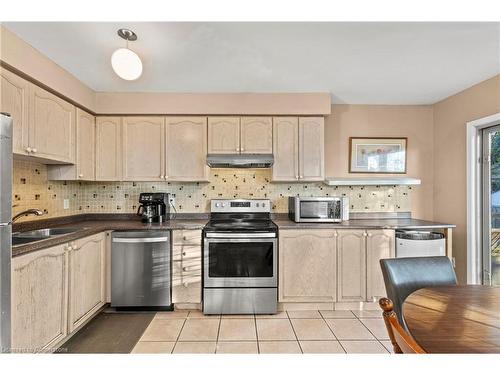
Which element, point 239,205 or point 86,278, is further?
point 239,205

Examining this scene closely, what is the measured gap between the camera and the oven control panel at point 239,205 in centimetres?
312

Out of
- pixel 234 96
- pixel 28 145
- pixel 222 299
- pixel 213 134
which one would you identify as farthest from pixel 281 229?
pixel 28 145

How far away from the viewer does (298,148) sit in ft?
9.87

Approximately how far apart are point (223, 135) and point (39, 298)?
6.95 feet

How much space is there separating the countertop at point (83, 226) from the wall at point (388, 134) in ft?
6.07

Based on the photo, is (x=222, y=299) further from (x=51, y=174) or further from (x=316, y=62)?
(x=316, y=62)

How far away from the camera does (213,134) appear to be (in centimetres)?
298

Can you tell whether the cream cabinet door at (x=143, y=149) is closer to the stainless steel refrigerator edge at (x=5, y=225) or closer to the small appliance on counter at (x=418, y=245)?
the stainless steel refrigerator edge at (x=5, y=225)

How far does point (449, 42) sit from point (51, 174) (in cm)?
365

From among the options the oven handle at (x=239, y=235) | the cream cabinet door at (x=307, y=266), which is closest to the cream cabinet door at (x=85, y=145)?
the oven handle at (x=239, y=235)

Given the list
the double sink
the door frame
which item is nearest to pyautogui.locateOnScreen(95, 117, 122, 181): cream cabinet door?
the double sink

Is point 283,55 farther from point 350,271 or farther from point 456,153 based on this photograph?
point 456,153

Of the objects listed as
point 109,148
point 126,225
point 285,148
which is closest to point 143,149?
point 109,148

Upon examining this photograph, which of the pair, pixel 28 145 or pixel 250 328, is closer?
pixel 28 145
